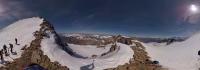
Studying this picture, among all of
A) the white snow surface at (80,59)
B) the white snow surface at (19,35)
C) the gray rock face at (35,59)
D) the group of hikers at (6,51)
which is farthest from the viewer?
the white snow surface at (19,35)

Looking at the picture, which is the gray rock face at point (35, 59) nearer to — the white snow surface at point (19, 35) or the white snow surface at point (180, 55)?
the white snow surface at point (19, 35)

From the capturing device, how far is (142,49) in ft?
584

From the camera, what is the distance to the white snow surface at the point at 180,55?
15485 cm

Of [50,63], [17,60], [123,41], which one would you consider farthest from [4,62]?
[123,41]

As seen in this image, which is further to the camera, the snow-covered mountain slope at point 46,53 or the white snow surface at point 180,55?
the snow-covered mountain slope at point 46,53

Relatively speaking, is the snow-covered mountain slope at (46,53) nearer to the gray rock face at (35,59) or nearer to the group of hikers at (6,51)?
the gray rock face at (35,59)

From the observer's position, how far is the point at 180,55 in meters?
165

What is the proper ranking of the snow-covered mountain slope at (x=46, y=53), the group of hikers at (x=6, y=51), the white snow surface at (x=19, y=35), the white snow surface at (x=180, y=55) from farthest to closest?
the white snow surface at (x=19, y=35), the snow-covered mountain slope at (x=46, y=53), the group of hikers at (x=6, y=51), the white snow surface at (x=180, y=55)

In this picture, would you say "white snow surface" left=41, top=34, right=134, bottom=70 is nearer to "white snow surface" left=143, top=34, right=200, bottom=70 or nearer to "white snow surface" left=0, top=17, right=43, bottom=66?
"white snow surface" left=0, top=17, right=43, bottom=66

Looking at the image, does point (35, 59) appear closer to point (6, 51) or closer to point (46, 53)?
point (46, 53)

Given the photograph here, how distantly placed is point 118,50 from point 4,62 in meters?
50.8

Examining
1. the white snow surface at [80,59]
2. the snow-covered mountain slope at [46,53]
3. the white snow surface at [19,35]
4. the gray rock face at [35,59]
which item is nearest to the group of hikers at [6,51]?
the snow-covered mountain slope at [46,53]

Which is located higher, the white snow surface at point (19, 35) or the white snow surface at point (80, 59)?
the white snow surface at point (19, 35)

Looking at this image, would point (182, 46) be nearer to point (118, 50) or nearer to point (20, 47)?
point (118, 50)
